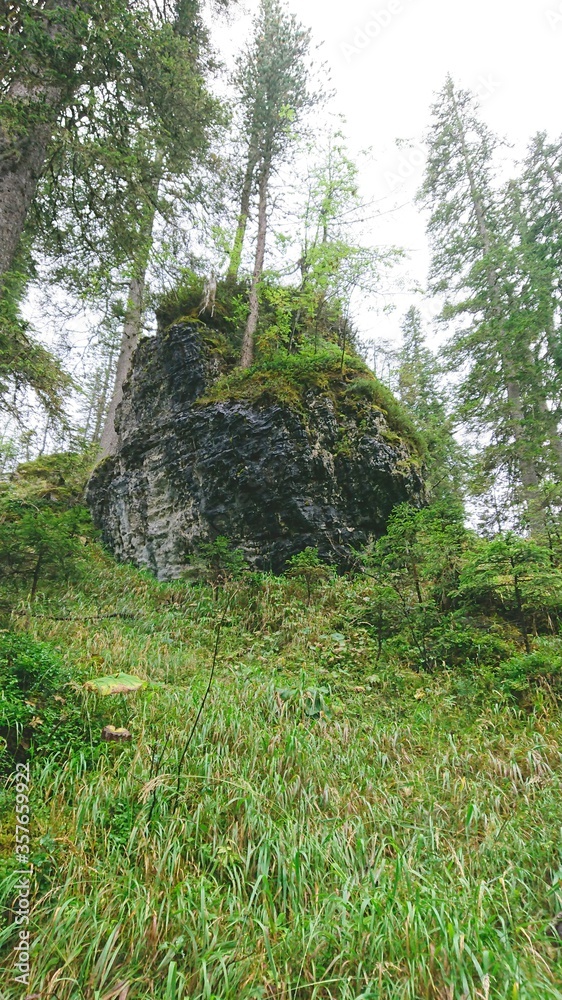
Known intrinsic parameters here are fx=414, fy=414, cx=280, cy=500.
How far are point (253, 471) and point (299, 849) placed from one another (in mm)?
6293

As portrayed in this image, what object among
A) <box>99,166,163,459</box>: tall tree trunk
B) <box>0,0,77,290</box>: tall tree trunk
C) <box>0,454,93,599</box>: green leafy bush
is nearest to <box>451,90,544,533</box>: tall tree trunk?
<box>99,166,163,459</box>: tall tree trunk

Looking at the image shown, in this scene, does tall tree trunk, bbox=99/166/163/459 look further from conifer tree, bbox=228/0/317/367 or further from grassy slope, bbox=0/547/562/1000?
grassy slope, bbox=0/547/562/1000

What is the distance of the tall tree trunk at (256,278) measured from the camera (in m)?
10.4

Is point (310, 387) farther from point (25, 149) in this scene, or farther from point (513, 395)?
point (513, 395)

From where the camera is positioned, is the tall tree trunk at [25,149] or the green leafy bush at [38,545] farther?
the green leafy bush at [38,545]

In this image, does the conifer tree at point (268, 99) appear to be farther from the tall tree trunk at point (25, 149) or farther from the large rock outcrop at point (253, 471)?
the tall tree trunk at point (25, 149)

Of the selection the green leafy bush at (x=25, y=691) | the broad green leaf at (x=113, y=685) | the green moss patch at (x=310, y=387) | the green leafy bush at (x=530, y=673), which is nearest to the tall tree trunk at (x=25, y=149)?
the green leafy bush at (x=25, y=691)

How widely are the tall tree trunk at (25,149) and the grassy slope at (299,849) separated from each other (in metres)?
5.16

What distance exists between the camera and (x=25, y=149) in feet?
16.8

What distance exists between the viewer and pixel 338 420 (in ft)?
29.3

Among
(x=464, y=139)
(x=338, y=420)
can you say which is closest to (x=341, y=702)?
(x=338, y=420)

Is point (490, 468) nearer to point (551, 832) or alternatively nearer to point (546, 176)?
point (546, 176)

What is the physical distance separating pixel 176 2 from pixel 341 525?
9.88 metres

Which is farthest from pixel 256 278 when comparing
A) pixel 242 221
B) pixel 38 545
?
pixel 38 545
